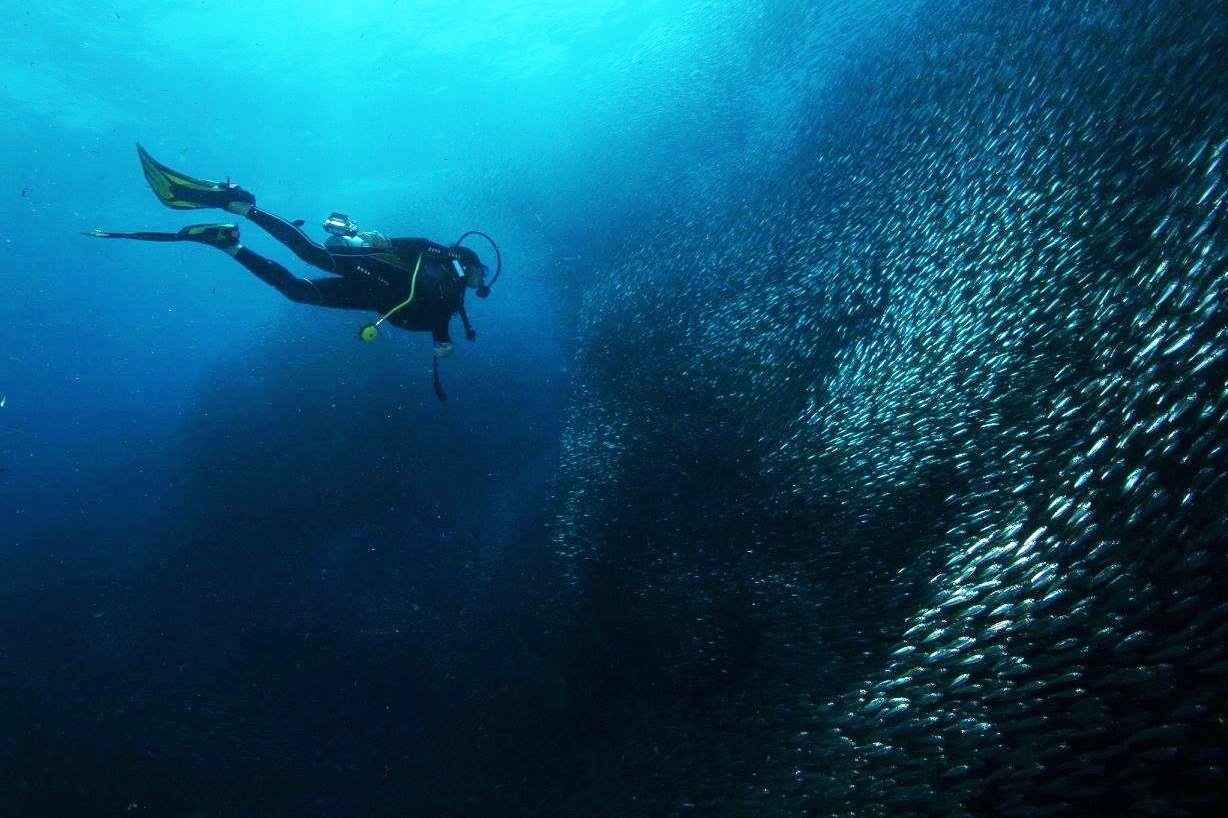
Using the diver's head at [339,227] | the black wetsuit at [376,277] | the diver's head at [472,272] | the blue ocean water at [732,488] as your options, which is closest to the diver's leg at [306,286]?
the black wetsuit at [376,277]

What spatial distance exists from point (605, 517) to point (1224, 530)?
5178mm

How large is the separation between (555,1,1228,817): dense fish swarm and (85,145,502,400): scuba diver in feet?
9.60

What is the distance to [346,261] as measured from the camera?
216 inches

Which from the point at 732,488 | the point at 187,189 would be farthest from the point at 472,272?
the point at 732,488

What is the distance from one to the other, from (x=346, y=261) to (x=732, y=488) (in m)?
4.43

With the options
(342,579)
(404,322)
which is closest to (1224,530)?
(404,322)

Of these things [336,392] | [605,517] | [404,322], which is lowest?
[605,517]

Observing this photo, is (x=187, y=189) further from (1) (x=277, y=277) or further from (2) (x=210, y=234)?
(1) (x=277, y=277)

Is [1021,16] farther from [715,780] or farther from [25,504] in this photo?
[25,504]

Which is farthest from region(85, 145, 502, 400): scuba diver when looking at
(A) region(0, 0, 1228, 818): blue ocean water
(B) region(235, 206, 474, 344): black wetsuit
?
(A) region(0, 0, 1228, 818): blue ocean water

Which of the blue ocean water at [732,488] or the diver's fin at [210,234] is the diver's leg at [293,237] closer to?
the diver's fin at [210,234]

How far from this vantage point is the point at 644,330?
28.5 ft

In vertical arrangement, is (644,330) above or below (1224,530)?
above

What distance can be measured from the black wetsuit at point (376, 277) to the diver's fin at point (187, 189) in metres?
0.26
